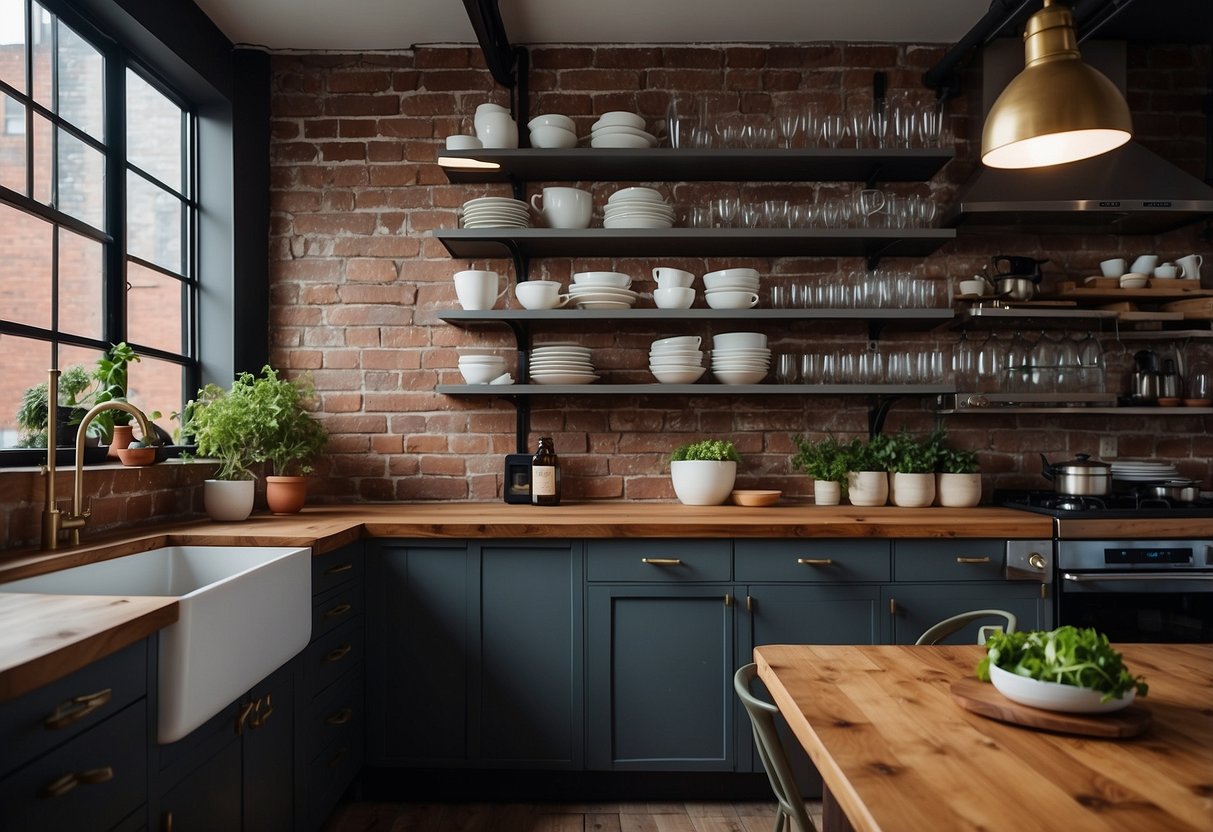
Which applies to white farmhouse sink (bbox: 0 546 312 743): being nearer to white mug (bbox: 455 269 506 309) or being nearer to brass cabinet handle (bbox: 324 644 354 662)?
brass cabinet handle (bbox: 324 644 354 662)

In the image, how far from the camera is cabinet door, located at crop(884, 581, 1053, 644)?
8.25ft

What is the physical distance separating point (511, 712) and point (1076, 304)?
2.60 m

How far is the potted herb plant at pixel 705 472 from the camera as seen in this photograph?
295 cm

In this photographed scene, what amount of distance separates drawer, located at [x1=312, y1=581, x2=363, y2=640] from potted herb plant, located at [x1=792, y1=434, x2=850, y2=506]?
67.2 inches

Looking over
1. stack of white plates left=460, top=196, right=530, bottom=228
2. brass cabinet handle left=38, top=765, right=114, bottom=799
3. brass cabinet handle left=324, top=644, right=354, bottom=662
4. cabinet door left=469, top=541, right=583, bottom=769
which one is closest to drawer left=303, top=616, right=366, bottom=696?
brass cabinet handle left=324, top=644, right=354, bottom=662

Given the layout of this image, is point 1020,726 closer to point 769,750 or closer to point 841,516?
point 769,750

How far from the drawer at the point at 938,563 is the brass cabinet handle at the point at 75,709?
214cm

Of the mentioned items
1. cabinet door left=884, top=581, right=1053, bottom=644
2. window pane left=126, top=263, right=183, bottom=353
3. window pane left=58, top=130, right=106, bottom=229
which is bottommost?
cabinet door left=884, top=581, right=1053, bottom=644

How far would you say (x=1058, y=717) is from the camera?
3.49ft

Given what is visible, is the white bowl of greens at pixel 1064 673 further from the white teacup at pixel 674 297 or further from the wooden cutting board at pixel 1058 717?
the white teacup at pixel 674 297

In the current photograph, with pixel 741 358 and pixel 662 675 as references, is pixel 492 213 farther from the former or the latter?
pixel 662 675

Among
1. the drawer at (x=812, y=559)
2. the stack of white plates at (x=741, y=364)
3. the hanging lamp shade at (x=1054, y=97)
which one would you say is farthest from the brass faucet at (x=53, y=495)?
the hanging lamp shade at (x=1054, y=97)

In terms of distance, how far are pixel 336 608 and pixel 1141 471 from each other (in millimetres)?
2921

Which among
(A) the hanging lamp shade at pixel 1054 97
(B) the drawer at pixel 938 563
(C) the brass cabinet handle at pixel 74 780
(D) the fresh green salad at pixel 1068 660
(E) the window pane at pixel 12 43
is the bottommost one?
(C) the brass cabinet handle at pixel 74 780
